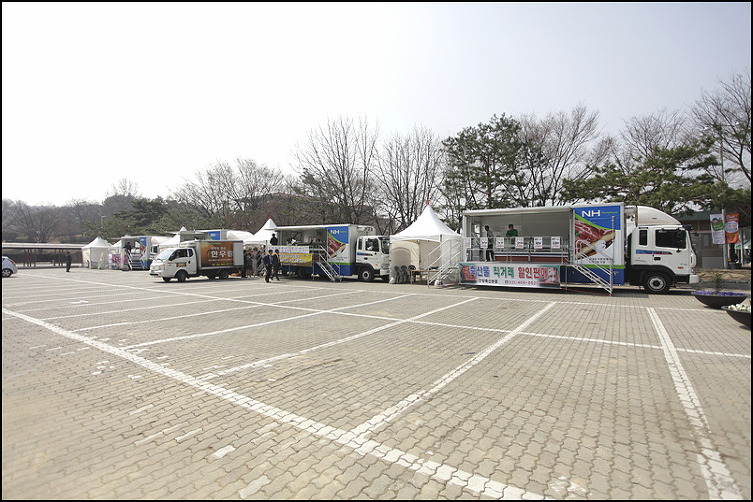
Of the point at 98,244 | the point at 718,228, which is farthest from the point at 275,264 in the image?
the point at 98,244

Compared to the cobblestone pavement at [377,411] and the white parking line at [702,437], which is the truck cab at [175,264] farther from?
the white parking line at [702,437]

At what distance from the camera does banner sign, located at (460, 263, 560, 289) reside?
46.9 ft

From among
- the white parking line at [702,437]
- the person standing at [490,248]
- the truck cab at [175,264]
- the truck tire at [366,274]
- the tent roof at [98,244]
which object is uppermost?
the tent roof at [98,244]

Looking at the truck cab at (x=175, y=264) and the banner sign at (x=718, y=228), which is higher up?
the banner sign at (x=718, y=228)

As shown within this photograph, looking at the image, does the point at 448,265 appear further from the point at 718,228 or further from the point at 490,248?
the point at 718,228

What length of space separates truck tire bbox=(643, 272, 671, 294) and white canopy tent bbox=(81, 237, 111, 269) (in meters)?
44.7

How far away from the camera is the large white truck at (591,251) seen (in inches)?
527

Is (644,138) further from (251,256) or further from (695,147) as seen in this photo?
(251,256)

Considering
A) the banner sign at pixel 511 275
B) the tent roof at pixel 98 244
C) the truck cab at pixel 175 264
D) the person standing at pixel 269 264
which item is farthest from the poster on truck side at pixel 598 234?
the tent roof at pixel 98 244

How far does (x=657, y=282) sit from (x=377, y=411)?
14.5 m

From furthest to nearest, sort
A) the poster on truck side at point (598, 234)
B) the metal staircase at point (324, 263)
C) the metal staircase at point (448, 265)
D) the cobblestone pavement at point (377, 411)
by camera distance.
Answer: the metal staircase at point (324, 263) < the metal staircase at point (448, 265) < the poster on truck side at point (598, 234) < the cobblestone pavement at point (377, 411)

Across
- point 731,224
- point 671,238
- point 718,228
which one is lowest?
point 671,238

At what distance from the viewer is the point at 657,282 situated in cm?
1380

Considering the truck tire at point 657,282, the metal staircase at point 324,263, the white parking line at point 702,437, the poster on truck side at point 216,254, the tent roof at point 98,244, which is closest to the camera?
the white parking line at point 702,437
